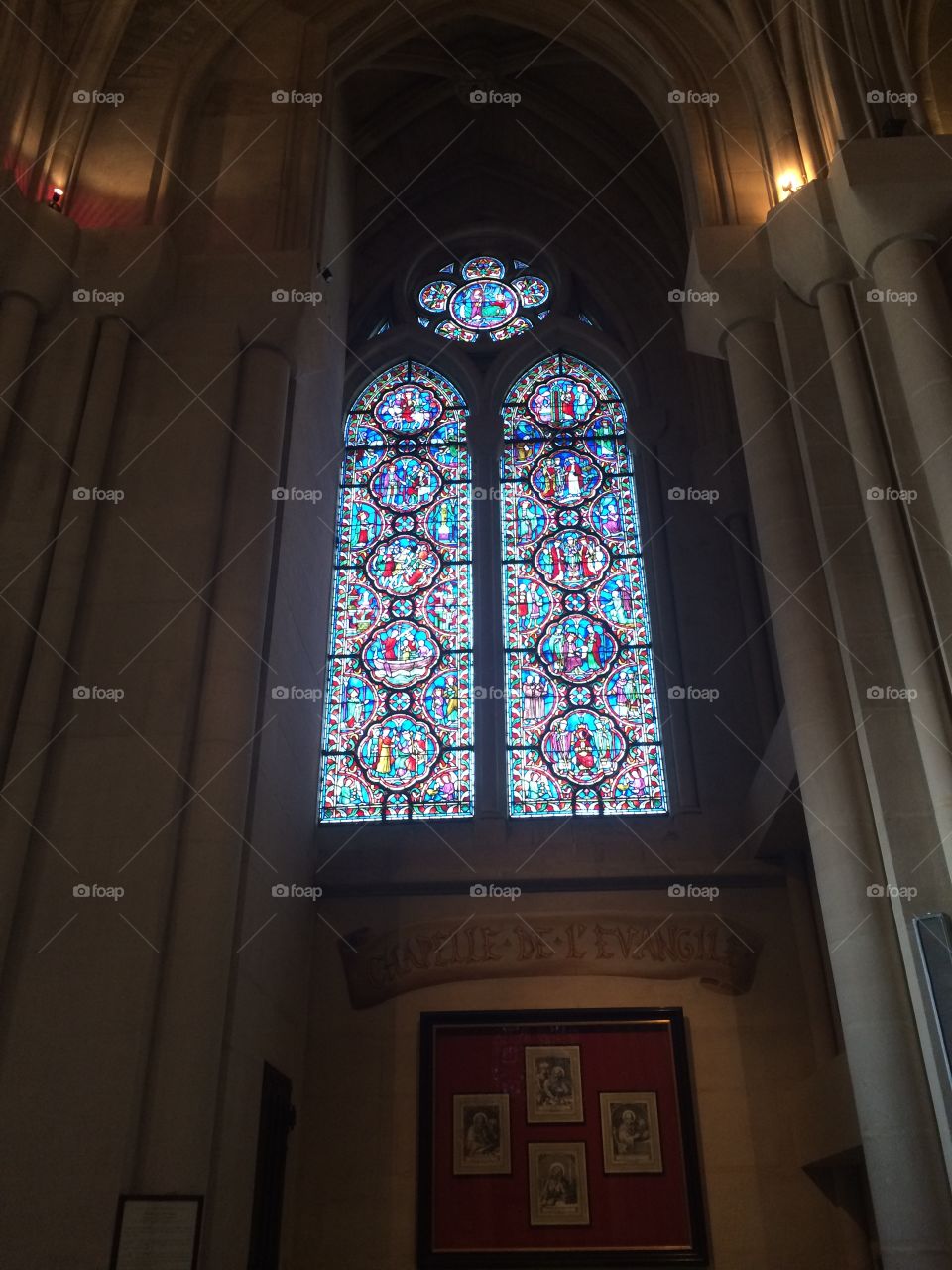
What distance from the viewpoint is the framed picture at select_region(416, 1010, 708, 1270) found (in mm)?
7137

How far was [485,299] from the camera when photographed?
1208cm

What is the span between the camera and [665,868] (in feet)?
27.4

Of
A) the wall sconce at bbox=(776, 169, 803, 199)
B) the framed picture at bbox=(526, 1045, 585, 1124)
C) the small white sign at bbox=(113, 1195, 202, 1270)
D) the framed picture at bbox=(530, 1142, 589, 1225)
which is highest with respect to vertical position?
the wall sconce at bbox=(776, 169, 803, 199)

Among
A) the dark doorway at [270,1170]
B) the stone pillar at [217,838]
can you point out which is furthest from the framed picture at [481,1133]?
the stone pillar at [217,838]

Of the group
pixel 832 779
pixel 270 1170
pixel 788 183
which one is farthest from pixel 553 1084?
pixel 788 183

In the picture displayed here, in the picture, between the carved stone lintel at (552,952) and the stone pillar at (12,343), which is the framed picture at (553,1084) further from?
the stone pillar at (12,343)

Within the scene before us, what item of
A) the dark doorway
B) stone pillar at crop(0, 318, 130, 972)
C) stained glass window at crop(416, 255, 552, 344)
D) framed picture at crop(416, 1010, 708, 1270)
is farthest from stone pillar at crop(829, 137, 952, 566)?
the dark doorway

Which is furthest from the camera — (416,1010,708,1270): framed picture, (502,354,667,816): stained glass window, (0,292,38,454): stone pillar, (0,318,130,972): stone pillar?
(502,354,667,816): stained glass window

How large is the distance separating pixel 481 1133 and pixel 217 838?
10.4ft

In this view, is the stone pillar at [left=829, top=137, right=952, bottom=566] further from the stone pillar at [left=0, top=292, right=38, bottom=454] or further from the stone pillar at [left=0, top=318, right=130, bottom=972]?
the stone pillar at [left=0, top=292, right=38, bottom=454]

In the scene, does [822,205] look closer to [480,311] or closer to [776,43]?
[776,43]

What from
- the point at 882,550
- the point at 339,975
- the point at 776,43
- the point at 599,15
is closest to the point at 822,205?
the point at 776,43

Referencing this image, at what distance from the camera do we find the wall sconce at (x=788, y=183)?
7.75 metres

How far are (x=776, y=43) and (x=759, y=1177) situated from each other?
8130 millimetres
